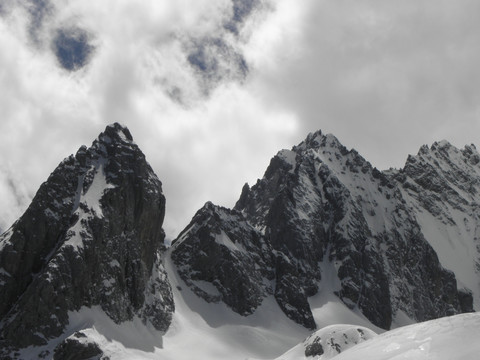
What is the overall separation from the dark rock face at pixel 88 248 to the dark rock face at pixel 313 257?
2173 centimetres

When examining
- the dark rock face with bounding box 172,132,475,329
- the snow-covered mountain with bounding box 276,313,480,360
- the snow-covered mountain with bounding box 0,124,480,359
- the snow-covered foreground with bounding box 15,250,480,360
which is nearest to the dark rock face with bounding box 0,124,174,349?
the snow-covered mountain with bounding box 0,124,480,359

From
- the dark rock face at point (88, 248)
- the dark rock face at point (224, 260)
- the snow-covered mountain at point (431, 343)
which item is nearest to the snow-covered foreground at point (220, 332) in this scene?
Answer: the dark rock face at point (224, 260)

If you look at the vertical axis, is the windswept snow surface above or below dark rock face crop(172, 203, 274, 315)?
below

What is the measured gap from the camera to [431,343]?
68.2ft

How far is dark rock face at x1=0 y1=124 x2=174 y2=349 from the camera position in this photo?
305 feet

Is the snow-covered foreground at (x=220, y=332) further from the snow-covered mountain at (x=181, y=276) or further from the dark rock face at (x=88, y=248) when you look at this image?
the dark rock face at (x=88, y=248)

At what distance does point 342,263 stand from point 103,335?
97.1 m

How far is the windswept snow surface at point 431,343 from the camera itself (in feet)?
64.4

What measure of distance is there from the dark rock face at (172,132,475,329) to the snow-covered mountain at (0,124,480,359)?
378mm

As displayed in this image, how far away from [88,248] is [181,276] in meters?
42.1

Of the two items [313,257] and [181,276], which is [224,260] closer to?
[181,276]

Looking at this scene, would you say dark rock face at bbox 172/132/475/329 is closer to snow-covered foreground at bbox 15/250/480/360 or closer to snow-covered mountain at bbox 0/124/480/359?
snow-covered mountain at bbox 0/124/480/359

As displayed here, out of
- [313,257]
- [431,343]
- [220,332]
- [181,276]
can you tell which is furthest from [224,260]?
[431,343]

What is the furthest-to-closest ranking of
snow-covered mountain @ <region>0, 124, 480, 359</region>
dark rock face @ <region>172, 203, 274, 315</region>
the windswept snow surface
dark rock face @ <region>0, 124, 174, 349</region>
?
dark rock face @ <region>172, 203, 274, 315</region> → dark rock face @ <region>0, 124, 174, 349</region> → snow-covered mountain @ <region>0, 124, 480, 359</region> → the windswept snow surface
